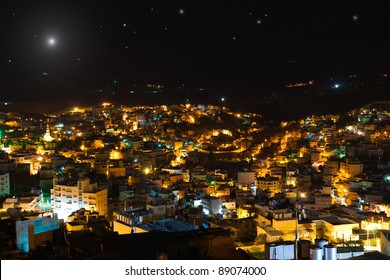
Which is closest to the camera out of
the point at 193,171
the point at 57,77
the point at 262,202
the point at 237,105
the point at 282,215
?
the point at 282,215

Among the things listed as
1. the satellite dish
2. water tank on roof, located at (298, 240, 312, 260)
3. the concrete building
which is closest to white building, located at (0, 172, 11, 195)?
the satellite dish

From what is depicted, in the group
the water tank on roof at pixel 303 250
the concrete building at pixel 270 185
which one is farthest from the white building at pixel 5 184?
the water tank on roof at pixel 303 250

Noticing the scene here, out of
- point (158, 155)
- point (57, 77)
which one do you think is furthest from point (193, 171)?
point (57, 77)

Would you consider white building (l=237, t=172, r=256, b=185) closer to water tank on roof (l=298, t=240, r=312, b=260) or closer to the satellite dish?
the satellite dish

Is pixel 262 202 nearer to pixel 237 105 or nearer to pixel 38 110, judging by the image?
pixel 38 110

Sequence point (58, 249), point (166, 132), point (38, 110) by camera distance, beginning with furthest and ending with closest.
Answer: point (38, 110), point (166, 132), point (58, 249)

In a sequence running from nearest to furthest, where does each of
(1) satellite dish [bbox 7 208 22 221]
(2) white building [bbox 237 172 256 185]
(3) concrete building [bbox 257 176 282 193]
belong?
(1) satellite dish [bbox 7 208 22 221] → (3) concrete building [bbox 257 176 282 193] → (2) white building [bbox 237 172 256 185]

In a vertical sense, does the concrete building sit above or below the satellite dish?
below

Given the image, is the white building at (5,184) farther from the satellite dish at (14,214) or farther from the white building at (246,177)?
the white building at (246,177)
